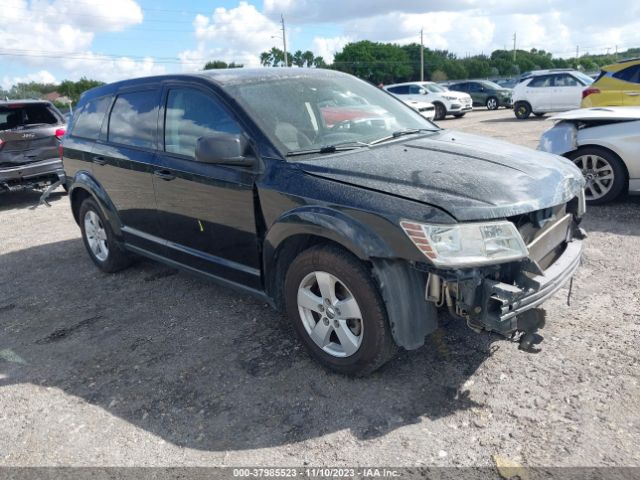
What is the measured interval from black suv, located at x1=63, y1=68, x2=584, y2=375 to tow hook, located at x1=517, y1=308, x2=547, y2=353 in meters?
0.02

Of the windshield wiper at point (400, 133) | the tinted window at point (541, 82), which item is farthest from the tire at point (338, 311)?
the tinted window at point (541, 82)

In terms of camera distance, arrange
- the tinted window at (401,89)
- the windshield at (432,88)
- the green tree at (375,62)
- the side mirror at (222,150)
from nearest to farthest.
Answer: the side mirror at (222,150)
the windshield at (432,88)
the tinted window at (401,89)
the green tree at (375,62)

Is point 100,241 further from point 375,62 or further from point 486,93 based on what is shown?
point 375,62

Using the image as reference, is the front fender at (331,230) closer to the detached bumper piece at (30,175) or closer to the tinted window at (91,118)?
the tinted window at (91,118)

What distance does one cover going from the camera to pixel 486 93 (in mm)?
25734

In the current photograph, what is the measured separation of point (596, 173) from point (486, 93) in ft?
69.1

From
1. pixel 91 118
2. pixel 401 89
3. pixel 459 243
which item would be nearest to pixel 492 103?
pixel 401 89

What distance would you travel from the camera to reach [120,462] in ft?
8.82

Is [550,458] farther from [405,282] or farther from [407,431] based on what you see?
[405,282]

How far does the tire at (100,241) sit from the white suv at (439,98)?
18244 millimetres

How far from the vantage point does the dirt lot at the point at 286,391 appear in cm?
266

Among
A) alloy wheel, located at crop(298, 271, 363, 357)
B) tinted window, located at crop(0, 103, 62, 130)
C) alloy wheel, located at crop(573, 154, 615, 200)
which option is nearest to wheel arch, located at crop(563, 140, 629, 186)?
alloy wheel, located at crop(573, 154, 615, 200)

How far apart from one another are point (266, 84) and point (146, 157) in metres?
1.22

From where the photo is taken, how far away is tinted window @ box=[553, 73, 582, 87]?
1798cm
